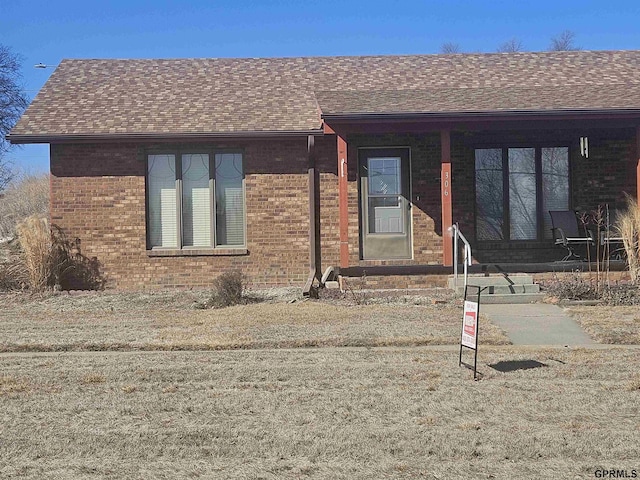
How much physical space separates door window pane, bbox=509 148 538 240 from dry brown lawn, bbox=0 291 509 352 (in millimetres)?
4055

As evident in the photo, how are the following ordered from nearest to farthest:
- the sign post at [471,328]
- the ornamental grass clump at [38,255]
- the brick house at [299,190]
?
1. the sign post at [471,328]
2. the ornamental grass clump at [38,255]
3. the brick house at [299,190]

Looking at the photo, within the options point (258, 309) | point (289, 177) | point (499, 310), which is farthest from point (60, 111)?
point (499, 310)

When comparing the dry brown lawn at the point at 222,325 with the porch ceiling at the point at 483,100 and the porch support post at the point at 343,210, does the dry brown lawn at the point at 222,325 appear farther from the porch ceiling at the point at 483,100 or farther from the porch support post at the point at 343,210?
the porch ceiling at the point at 483,100

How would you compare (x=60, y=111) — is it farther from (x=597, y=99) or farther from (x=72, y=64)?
(x=597, y=99)

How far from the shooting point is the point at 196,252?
589 inches

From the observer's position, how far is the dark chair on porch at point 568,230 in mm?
14281

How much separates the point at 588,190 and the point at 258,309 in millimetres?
7471

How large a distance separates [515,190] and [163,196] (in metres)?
6.96

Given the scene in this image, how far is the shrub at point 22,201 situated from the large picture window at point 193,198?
15.5m

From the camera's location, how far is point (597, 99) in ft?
44.9

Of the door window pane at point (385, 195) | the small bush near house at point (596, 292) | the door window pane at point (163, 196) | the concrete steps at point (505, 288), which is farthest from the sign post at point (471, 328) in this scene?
the door window pane at point (163, 196)

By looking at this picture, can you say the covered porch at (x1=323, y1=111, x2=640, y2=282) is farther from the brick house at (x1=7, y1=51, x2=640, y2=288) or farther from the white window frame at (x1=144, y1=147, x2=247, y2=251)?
the white window frame at (x1=144, y1=147, x2=247, y2=251)

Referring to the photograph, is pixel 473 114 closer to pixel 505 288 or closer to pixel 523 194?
pixel 523 194

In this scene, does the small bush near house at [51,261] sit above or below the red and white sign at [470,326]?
above
